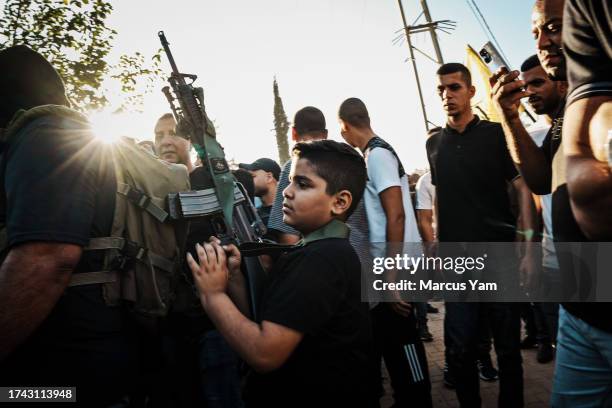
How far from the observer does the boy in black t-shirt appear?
115 centimetres

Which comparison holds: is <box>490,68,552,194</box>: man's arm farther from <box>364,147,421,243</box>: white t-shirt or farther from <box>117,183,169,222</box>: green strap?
<box>117,183,169,222</box>: green strap

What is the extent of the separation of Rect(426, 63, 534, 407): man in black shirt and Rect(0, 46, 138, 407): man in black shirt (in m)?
2.13

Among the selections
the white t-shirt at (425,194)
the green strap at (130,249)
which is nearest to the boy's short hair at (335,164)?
the green strap at (130,249)

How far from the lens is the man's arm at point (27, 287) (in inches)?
45.3

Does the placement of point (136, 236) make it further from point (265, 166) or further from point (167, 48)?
point (265, 166)

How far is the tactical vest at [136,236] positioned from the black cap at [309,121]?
1.17 metres

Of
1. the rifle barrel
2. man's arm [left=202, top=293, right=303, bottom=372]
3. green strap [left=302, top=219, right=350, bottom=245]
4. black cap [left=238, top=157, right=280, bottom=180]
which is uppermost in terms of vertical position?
the rifle barrel

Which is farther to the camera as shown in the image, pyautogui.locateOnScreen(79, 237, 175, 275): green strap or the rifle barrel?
the rifle barrel

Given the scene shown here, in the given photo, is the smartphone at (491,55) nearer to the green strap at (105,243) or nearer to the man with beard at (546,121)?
the man with beard at (546,121)

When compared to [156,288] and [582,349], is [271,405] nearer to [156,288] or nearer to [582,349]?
[156,288]

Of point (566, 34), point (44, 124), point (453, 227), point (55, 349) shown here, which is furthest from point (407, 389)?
point (44, 124)

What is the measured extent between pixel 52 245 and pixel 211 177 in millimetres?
A: 1041

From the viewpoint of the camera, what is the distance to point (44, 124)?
129 cm

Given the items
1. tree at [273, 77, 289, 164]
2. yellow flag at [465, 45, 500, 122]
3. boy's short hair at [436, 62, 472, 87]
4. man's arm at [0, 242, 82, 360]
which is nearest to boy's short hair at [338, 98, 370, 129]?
boy's short hair at [436, 62, 472, 87]
